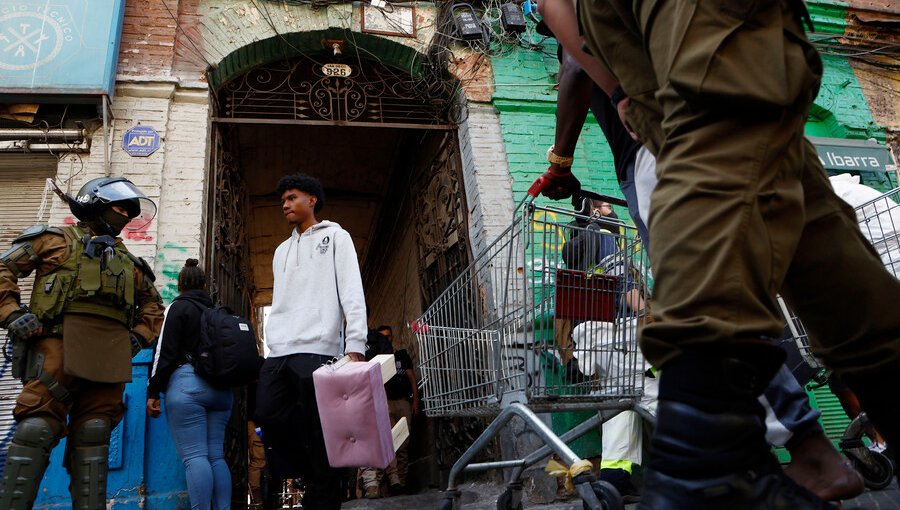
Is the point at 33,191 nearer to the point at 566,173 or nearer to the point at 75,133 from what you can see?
the point at 75,133

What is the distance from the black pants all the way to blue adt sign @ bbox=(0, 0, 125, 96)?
11.1ft

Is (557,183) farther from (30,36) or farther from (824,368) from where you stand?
(30,36)

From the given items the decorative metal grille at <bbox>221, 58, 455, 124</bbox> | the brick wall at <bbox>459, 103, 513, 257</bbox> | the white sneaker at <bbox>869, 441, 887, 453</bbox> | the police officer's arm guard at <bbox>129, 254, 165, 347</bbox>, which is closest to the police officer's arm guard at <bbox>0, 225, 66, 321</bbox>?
the police officer's arm guard at <bbox>129, 254, 165, 347</bbox>

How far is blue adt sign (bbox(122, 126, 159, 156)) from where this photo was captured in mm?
5387

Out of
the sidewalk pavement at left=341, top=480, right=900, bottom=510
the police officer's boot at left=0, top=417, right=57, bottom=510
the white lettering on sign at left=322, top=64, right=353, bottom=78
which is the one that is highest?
the white lettering on sign at left=322, top=64, right=353, bottom=78

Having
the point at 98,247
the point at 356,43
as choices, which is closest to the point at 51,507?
the point at 98,247

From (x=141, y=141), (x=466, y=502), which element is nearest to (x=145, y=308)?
(x=141, y=141)

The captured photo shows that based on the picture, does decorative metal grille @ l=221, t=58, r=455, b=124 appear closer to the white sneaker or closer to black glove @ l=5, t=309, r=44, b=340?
black glove @ l=5, t=309, r=44, b=340

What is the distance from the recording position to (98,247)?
376 cm

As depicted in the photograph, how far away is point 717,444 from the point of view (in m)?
0.89

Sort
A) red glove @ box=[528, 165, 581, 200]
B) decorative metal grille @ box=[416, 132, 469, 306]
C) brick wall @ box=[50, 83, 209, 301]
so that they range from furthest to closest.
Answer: decorative metal grille @ box=[416, 132, 469, 306], brick wall @ box=[50, 83, 209, 301], red glove @ box=[528, 165, 581, 200]

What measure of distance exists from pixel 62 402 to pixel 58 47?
3427 millimetres

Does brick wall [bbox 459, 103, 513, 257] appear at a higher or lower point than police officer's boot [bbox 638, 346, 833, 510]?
higher

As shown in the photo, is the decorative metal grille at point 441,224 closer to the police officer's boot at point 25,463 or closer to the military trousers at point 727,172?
the police officer's boot at point 25,463
